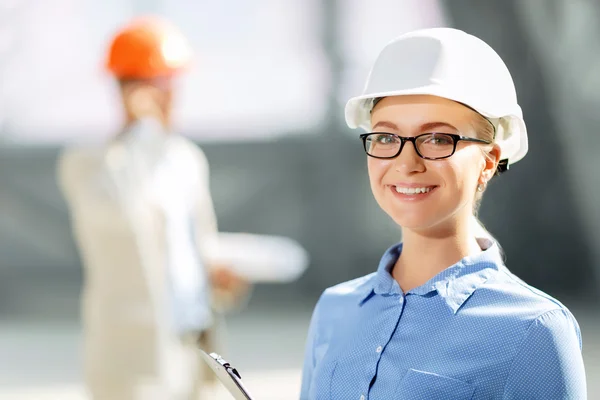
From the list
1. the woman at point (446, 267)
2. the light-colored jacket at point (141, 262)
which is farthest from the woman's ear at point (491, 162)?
the light-colored jacket at point (141, 262)

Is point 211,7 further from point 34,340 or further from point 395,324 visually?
point 395,324

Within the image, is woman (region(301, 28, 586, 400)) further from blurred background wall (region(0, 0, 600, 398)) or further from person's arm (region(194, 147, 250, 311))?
blurred background wall (region(0, 0, 600, 398))

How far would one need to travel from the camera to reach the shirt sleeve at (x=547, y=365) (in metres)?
1.29

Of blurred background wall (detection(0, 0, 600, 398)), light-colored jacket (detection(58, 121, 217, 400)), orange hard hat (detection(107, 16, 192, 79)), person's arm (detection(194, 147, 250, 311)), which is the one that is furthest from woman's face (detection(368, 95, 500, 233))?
blurred background wall (detection(0, 0, 600, 398))

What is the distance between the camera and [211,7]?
8.15 m

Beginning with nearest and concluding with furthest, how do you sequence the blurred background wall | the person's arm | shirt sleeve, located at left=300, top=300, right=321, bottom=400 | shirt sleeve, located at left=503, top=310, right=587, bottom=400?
shirt sleeve, located at left=503, top=310, right=587, bottom=400
shirt sleeve, located at left=300, top=300, right=321, bottom=400
the person's arm
the blurred background wall

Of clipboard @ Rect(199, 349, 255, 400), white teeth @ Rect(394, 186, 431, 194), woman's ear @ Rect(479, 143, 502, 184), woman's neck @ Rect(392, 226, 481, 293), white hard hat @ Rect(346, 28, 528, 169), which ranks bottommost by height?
clipboard @ Rect(199, 349, 255, 400)

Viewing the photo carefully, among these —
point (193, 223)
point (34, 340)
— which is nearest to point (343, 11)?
point (34, 340)

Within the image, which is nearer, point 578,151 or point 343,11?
point 578,151

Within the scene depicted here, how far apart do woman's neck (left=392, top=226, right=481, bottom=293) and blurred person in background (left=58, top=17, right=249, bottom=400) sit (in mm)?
1713

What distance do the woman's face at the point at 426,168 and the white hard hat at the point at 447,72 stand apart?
0.03m

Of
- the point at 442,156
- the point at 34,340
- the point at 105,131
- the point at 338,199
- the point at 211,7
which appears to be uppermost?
the point at 211,7

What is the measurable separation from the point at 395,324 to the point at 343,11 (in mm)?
6986

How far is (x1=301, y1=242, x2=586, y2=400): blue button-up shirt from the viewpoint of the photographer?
4.29 ft
